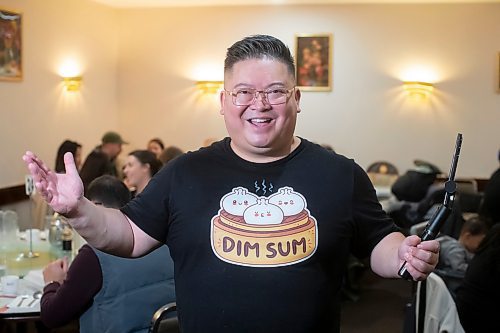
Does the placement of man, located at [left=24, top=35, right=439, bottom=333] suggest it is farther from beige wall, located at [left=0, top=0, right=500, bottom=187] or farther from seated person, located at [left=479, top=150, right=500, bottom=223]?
beige wall, located at [left=0, top=0, right=500, bottom=187]

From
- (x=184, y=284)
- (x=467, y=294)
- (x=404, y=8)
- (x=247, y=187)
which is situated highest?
(x=404, y=8)

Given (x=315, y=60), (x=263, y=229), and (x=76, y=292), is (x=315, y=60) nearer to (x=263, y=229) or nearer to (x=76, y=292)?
(x=76, y=292)

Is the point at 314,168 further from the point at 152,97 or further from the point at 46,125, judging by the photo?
the point at 152,97

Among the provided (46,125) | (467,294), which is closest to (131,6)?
(46,125)

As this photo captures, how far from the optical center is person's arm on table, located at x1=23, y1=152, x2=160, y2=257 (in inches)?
50.9

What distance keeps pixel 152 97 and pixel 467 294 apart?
576 centimetres

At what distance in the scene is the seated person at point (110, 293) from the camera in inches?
87.7

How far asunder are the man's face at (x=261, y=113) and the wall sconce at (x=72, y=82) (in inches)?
218

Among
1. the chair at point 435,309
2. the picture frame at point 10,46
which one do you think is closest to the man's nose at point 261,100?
the chair at point 435,309

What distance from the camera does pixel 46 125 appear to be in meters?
6.28

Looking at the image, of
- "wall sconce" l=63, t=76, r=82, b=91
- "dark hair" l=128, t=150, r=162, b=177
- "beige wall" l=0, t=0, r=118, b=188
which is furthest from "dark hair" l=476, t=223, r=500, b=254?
"wall sconce" l=63, t=76, r=82, b=91

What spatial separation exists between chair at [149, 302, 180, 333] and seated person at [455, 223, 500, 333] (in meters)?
1.39

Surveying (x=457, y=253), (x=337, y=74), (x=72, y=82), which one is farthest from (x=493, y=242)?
(x=72, y=82)

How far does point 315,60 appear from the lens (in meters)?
7.48
